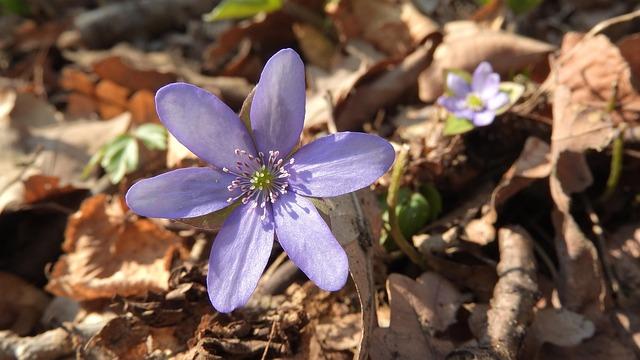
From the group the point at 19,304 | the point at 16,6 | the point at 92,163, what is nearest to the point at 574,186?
the point at 92,163

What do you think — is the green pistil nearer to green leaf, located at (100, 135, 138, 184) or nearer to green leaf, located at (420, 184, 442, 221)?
green leaf, located at (420, 184, 442, 221)

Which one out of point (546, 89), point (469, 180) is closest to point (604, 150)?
point (546, 89)

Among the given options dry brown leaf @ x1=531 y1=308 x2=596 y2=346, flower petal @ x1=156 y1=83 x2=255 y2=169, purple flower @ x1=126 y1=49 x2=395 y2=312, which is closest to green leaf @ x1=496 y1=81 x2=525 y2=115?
dry brown leaf @ x1=531 y1=308 x2=596 y2=346

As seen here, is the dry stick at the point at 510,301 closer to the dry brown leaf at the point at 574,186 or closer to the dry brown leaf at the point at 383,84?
the dry brown leaf at the point at 574,186

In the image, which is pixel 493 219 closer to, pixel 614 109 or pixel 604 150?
pixel 604 150

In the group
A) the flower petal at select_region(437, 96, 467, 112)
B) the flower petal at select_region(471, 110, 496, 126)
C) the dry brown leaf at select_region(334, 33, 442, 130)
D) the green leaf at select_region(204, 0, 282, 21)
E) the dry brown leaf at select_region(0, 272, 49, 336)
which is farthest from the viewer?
the green leaf at select_region(204, 0, 282, 21)

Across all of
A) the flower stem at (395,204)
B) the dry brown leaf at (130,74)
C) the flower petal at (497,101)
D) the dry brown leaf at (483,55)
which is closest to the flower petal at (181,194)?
the flower stem at (395,204)

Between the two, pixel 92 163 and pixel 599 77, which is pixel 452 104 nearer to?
pixel 599 77
